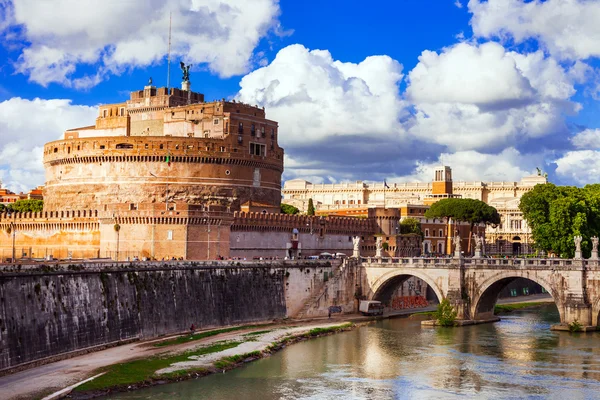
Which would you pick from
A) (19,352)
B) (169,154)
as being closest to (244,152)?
(169,154)

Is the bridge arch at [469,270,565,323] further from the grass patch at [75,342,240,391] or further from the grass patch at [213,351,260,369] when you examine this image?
the grass patch at [75,342,240,391]

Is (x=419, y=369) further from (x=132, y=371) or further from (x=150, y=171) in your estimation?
(x=150, y=171)

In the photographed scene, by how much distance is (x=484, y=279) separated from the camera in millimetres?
70250

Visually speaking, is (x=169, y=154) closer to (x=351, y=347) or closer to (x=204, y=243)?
(x=204, y=243)

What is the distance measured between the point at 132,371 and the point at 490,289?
115 ft

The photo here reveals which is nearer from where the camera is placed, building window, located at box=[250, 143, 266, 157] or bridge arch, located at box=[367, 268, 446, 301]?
bridge arch, located at box=[367, 268, 446, 301]

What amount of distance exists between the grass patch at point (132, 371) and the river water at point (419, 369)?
952mm

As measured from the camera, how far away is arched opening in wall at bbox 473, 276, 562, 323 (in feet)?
234

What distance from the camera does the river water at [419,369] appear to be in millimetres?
44094

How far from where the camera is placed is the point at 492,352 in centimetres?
5669

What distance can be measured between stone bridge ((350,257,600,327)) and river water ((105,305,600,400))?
2.97 metres

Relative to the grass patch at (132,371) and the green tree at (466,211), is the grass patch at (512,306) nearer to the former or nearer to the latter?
the green tree at (466,211)

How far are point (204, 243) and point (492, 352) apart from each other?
29.1 m

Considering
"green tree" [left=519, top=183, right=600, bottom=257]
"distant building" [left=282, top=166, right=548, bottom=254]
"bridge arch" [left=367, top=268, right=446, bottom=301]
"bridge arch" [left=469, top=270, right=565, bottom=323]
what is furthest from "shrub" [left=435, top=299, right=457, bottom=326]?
"distant building" [left=282, top=166, right=548, bottom=254]
